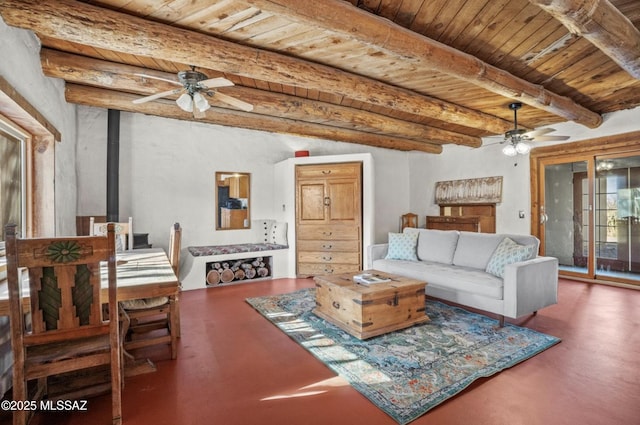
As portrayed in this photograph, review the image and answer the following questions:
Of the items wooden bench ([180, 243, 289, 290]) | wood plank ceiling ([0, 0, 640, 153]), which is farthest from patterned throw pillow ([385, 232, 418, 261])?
wooden bench ([180, 243, 289, 290])

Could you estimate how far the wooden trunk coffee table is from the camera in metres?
2.91

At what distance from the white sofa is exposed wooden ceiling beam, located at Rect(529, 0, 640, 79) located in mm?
1894

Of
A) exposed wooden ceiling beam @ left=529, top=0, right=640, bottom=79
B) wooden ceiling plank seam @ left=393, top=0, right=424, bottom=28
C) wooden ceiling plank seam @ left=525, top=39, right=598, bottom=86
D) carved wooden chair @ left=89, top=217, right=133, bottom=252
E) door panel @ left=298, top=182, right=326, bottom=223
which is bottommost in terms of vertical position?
carved wooden chair @ left=89, top=217, right=133, bottom=252

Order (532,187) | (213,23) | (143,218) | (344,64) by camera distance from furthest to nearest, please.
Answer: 1. (532,187)
2. (143,218)
3. (344,64)
4. (213,23)

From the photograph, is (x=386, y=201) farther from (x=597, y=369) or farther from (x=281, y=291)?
(x=597, y=369)

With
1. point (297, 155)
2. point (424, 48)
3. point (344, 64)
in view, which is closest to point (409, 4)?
point (424, 48)

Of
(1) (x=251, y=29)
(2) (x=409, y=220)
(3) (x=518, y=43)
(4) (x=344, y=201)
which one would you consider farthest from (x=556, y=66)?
(2) (x=409, y=220)

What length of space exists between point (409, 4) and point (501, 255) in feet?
8.79

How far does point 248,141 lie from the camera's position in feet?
19.1

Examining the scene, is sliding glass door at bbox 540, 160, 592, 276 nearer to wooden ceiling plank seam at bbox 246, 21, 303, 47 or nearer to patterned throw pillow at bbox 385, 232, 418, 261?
patterned throw pillow at bbox 385, 232, 418, 261

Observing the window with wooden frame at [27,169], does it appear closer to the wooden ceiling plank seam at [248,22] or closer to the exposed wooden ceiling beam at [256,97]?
the exposed wooden ceiling beam at [256,97]

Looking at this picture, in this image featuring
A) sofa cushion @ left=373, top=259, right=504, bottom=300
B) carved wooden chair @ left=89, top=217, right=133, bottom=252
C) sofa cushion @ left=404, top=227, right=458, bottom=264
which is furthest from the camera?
sofa cushion @ left=404, top=227, right=458, bottom=264

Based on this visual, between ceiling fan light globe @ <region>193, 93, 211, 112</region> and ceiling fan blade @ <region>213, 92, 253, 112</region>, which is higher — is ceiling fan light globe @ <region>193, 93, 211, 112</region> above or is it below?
below

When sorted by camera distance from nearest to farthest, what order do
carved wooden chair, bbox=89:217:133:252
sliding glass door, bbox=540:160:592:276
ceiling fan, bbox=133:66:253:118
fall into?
ceiling fan, bbox=133:66:253:118
carved wooden chair, bbox=89:217:133:252
sliding glass door, bbox=540:160:592:276
